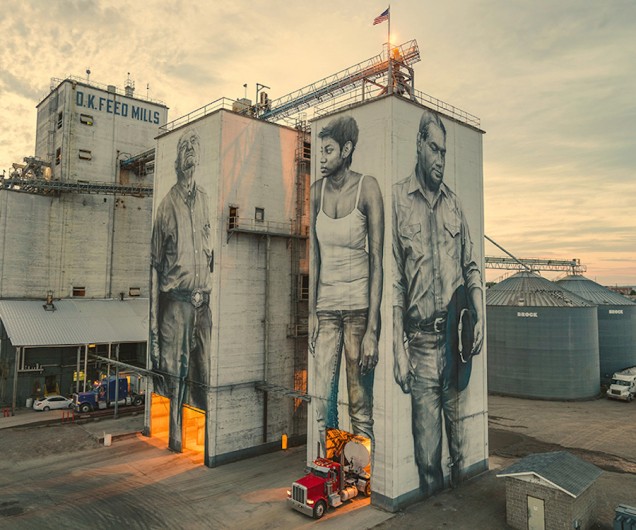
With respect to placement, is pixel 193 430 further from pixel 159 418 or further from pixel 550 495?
pixel 550 495

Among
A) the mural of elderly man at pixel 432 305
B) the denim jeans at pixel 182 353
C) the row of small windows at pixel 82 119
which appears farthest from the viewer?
the row of small windows at pixel 82 119

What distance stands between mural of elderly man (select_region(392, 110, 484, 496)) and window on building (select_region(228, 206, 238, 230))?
38.5ft

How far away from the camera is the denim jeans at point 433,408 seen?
25594 mm

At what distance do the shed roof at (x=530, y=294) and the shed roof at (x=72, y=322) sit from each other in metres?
41.9

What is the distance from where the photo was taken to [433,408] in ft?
87.2

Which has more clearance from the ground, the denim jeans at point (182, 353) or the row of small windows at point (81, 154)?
the row of small windows at point (81, 154)

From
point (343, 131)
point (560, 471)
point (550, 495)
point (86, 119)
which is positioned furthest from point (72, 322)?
point (560, 471)

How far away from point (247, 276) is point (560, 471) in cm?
2150

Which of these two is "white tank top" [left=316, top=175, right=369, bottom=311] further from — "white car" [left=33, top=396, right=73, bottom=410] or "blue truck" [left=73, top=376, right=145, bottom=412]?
"white car" [left=33, top=396, right=73, bottom=410]

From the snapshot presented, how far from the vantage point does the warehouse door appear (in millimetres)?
21906

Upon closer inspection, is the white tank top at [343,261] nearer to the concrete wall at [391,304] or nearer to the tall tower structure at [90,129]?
the concrete wall at [391,304]

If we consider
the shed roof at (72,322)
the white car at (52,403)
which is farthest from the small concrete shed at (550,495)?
the white car at (52,403)

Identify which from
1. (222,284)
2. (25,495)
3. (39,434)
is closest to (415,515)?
(222,284)

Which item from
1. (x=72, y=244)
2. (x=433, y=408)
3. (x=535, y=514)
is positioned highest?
(x=72, y=244)
